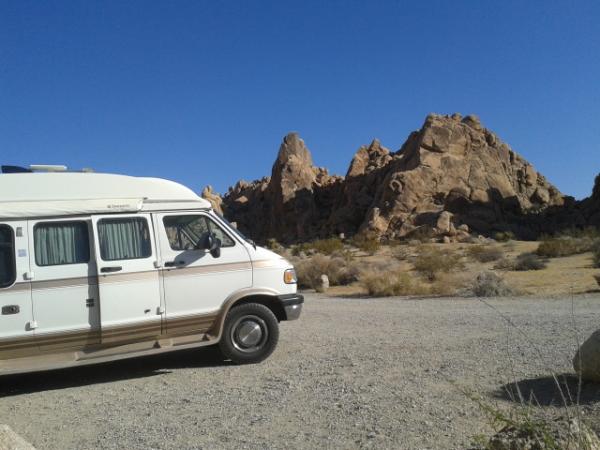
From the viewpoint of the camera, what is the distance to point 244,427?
5031 millimetres

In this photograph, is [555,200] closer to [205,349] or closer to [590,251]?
[590,251]

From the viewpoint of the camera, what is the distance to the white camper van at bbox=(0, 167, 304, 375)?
6.69m

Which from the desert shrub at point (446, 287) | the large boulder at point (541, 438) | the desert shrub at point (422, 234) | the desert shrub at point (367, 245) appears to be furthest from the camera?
the desert shrub at point (422, 234)

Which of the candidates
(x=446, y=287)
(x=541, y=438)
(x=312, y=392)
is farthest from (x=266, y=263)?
(x=446, y=287)

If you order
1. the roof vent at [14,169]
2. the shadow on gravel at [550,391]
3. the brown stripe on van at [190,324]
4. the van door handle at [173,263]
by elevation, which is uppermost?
the roof vent at [14,169]

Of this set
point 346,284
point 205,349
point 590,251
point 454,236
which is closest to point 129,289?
point 205,349

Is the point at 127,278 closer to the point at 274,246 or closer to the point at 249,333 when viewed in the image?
the point at 249,333

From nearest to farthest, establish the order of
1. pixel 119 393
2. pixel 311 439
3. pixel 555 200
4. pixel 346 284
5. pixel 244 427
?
pixel 311 439 < pixel 244 427 < pixel 119 393 < pixel 346 284 < pixel 555 200

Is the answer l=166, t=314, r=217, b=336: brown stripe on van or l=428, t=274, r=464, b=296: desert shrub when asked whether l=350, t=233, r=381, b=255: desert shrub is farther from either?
l=166, t=314, r=217, b=336: brown stripe on van

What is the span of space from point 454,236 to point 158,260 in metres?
41.8

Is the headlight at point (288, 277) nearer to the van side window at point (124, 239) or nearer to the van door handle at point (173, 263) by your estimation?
the van door handle at point (173, 263)

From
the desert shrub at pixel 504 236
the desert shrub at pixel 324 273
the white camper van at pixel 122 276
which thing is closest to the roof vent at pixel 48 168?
the white camper van at pixel 122 276

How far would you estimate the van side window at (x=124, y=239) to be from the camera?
7.10 meters

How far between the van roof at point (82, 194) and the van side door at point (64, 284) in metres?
0.20
